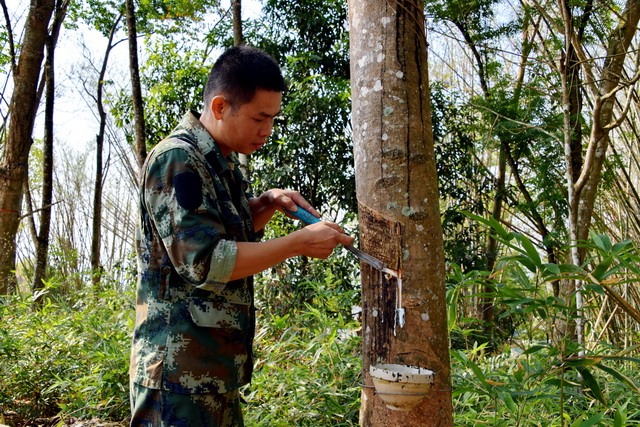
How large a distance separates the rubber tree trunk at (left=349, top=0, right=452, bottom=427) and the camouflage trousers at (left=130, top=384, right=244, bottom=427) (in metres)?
0.40

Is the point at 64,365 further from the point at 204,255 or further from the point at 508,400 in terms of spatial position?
the point at 508,400

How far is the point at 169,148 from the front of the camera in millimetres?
1370

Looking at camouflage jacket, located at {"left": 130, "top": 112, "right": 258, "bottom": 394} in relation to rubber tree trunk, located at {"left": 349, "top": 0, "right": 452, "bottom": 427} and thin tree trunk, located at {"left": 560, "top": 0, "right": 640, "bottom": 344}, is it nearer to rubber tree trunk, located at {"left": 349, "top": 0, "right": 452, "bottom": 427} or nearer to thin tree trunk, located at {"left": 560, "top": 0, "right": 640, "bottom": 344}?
rubber tree trunk, located at {"left": 349, "top": 0, "right": 452, "bottom": 427}

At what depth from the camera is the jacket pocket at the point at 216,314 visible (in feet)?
4.60

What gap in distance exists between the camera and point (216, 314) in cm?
142

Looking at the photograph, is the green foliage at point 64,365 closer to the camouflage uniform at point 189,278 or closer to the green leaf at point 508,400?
the camouflage uniform at point 189,278

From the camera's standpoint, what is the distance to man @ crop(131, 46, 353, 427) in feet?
4.29

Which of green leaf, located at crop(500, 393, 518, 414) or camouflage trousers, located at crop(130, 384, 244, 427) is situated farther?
green leaf, located at crop(500, 393, 518, 414)

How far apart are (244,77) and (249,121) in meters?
0.12

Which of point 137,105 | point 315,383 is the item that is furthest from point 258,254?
point 137,105

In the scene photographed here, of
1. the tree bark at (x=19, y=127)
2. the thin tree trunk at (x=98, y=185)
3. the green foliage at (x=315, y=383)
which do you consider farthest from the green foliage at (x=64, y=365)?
the thin tree trunk at (x=98, y=185)

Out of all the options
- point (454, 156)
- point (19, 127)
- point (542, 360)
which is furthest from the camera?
point (454, 156)

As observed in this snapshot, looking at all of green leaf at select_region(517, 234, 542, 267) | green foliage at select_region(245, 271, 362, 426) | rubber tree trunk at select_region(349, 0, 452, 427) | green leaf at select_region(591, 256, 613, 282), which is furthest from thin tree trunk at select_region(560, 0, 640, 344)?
rubber tree trunk at select_region(349, 0, 452, 427)

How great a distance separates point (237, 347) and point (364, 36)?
37.8 inches
